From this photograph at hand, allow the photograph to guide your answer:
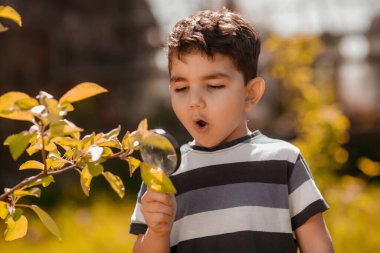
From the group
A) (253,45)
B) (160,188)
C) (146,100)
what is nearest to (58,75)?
(146,100)

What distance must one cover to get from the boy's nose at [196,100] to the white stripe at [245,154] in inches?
7.9

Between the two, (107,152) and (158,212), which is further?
(158,212)

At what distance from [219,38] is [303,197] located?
1.66 feet

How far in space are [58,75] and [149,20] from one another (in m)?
1.65

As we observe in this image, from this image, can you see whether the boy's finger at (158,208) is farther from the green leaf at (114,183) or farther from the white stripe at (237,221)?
the green leaf at (114,183)

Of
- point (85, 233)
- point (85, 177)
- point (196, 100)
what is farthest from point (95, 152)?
point (85, 233)

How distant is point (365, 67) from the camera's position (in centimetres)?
888

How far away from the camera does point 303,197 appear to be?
1877 mm

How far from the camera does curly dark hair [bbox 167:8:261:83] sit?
6.18 feet

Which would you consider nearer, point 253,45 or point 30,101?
point 30,101

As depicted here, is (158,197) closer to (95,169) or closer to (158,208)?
(158,208)

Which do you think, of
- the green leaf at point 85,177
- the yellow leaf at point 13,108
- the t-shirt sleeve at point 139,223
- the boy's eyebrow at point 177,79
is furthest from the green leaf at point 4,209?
the boy's eyebrow at point 177,79

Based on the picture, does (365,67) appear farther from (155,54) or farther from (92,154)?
(92,154)

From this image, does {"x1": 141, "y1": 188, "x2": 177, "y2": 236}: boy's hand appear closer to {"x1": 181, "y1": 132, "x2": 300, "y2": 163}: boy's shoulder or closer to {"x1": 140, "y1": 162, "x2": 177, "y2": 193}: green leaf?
{"x1": 181, "y1": 132, "x2": 300, "y2": 163}: boy's shoulder
